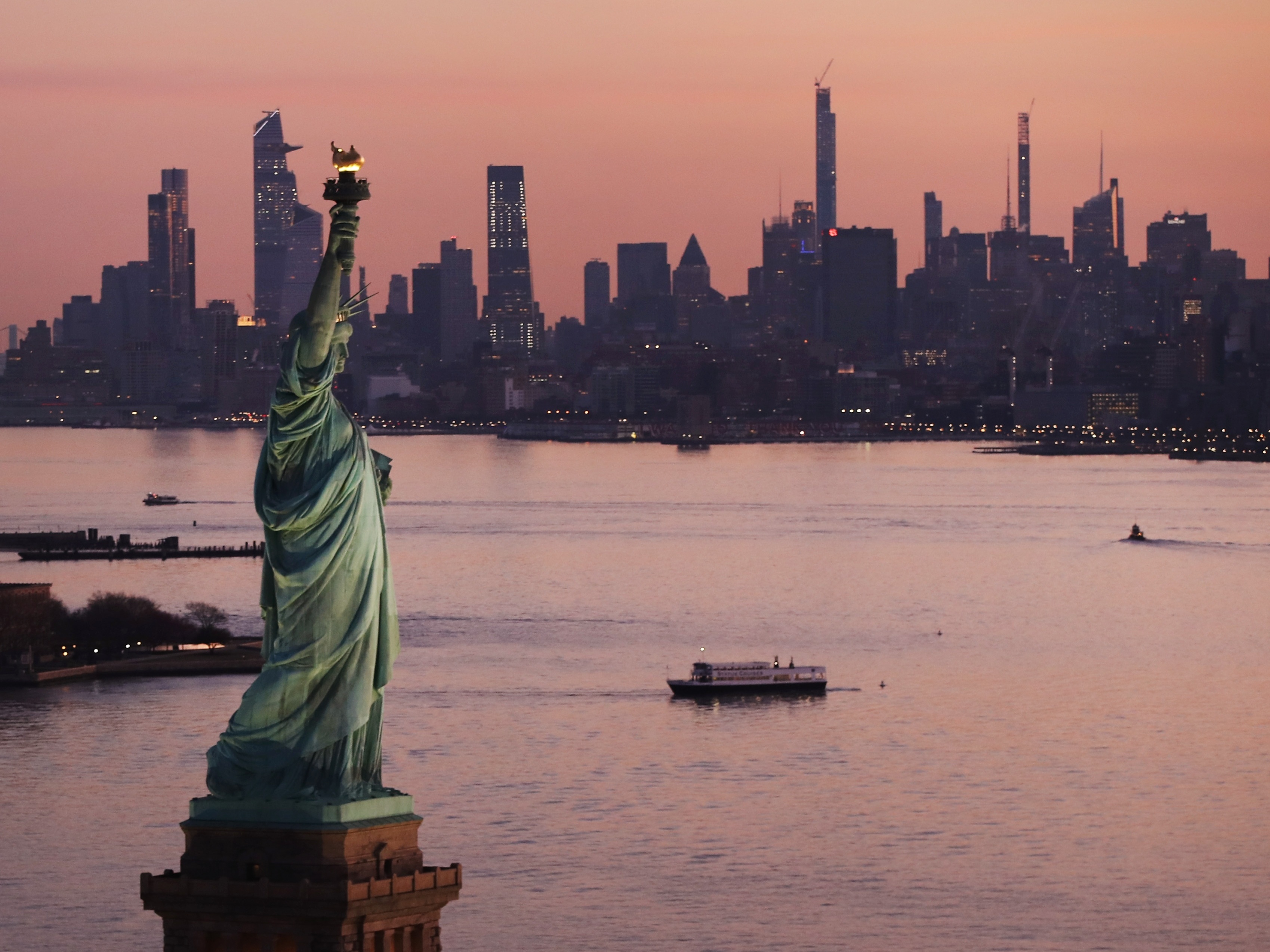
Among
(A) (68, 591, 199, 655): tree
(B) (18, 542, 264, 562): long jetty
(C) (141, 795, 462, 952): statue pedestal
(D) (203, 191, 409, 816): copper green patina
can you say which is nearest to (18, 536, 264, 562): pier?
(B) (18, 542, 264, 562): long jetty

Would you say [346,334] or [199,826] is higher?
[346,334]

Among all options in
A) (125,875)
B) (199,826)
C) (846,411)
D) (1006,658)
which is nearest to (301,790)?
(199,826)

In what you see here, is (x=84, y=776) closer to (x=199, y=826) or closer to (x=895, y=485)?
(x=199, y=826)

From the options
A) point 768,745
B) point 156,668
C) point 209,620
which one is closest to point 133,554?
point 209,620

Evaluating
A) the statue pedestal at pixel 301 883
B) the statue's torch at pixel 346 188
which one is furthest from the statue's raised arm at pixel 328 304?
the statue pedestal at pixel 301 883

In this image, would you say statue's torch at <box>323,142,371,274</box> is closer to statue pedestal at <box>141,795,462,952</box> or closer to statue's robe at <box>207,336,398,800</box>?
statue's robe at <box>207,336,398,800</box>
